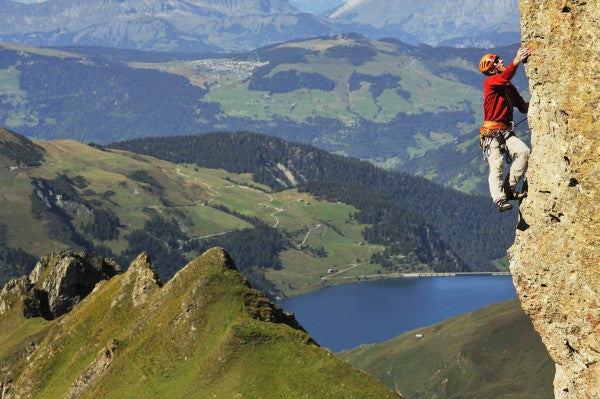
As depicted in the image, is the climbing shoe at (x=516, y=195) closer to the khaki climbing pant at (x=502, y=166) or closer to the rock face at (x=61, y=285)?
the khaki climbing pant at (x=502, y=166)

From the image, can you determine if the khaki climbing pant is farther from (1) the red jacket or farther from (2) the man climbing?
(1) the red jacket

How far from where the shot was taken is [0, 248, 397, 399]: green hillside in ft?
233

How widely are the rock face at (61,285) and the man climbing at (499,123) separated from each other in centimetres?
10532

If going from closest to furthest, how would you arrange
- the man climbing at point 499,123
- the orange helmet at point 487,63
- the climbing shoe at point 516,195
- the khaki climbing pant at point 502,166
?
the khaki climbing pant at point 502,166 < the climbing shoe at point 516,195 < the man climbing at point 499,123 < the orange helmet at point 487,63

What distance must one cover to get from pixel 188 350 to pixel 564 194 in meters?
56.9

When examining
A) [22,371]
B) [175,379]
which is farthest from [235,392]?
[22,371]

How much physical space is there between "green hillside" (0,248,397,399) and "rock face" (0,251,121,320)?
2643cm

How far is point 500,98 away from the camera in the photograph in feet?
95.4

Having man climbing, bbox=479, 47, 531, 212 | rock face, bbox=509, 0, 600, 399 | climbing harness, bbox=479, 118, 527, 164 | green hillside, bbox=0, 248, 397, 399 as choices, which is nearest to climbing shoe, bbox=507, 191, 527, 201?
man climbing, bbox=479, 47, 531, 212

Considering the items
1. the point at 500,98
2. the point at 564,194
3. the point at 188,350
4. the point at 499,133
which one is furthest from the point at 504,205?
the point at 188,350

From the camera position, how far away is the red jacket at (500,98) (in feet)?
94.3

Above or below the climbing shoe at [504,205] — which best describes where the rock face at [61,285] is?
below

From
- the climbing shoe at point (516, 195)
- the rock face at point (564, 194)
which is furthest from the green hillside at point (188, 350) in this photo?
the rock face at point (564, 194)

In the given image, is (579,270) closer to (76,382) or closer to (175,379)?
(175,379)
